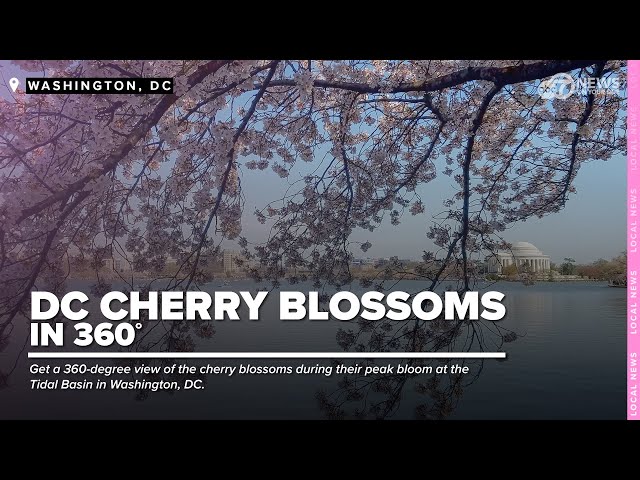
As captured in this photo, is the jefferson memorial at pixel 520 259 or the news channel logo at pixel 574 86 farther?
the jefferson memorial at pixel 520 259

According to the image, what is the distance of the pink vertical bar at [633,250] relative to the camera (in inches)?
110

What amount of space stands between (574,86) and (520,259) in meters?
1.10

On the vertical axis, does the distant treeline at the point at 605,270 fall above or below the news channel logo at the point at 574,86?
below

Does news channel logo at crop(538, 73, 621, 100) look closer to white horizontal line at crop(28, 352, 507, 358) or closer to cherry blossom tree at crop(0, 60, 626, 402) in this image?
cherry blossom tree at crop(0, 60, 626, 402)

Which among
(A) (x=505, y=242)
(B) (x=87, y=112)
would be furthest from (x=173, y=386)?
(A) (x=505, y=242)

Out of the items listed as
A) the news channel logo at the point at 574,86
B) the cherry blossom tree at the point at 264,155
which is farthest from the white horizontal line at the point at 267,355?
the news channel logo at the point at 574,86

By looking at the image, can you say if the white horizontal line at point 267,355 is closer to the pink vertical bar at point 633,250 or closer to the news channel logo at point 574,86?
the pink vertical bar at point 633,250

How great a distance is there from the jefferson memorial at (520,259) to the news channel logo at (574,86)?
3.10 ft

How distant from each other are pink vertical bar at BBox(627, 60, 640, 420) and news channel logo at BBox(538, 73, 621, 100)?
0.35 ft

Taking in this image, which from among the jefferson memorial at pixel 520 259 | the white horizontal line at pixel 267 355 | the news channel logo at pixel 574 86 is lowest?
the white horizontal line at pixel 267 355

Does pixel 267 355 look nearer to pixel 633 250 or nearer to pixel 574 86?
pixel 633 250

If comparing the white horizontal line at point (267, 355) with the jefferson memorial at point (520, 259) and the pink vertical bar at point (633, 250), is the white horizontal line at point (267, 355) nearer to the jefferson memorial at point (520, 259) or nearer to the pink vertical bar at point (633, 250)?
the jefferson memorial at point (520, 259)

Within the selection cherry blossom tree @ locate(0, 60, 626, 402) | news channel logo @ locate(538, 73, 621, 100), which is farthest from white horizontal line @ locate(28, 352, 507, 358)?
news channel logo @ locate(538, 73, 621, 100)

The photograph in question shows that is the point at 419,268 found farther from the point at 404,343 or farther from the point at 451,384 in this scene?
the point at 451,384
